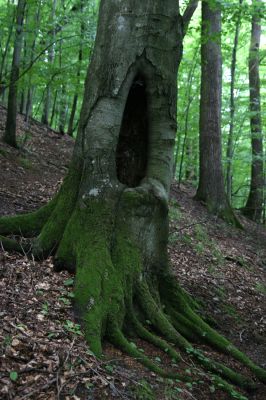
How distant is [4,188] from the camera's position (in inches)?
304

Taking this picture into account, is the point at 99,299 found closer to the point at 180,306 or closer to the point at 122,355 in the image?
the point at 122,355

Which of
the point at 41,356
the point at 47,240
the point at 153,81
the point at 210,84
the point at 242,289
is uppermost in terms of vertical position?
the point at 210,84

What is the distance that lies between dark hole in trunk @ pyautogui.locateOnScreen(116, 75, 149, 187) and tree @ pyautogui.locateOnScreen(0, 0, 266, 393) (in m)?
0.01

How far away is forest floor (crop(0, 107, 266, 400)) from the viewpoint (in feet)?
9.43

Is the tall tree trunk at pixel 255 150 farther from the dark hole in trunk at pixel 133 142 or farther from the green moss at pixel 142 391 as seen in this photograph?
the green moss at pixel 142 391

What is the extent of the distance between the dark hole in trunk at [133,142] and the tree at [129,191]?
13mm

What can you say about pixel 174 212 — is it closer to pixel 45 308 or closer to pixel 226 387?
pixel 226 387

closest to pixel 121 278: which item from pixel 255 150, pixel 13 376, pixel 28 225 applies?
pixel 28 225

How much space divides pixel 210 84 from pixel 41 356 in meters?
10.8

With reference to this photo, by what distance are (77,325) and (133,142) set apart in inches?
98.7

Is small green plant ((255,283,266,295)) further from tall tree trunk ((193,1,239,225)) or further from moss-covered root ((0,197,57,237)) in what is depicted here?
moss-covered root ((0,197,57,237))

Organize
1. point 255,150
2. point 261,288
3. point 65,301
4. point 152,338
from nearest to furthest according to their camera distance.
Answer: point 65,301 → point 152,338 → point 261,288 → point 255,150

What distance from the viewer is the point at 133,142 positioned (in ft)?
16.6

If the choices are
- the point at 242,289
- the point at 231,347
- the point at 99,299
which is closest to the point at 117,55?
the point at 99,299
